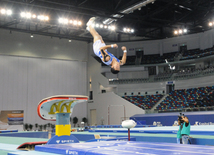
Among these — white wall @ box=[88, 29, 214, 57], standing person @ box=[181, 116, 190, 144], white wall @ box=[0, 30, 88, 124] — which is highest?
white wall @ box=[88, 29, 214, 57]

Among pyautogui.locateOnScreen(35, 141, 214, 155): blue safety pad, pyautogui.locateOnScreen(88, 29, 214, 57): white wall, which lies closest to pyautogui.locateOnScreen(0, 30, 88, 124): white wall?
pyautogui.locateOnScreen(88, 29, 214, 57): white wall

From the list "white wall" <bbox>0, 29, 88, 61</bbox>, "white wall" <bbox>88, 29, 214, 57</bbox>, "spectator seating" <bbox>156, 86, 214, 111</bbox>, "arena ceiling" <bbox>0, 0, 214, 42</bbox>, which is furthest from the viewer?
"white wall" <bbox>88, 29, 214, 57</bbox>

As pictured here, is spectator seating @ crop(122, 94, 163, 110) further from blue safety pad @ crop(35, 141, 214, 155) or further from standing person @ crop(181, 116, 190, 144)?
blue safety pad @ crop(35, 141, 214, 155)

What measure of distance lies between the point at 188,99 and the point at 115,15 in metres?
10.7

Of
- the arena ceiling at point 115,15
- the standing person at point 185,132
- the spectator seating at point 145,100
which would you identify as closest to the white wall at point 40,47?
the arena ceiling at point 115,15

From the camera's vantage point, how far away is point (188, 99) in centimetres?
2303

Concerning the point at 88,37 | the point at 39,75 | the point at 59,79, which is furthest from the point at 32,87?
the point at 88,37

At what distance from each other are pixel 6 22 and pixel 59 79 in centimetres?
812

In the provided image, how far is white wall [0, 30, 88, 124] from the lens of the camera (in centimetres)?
2434

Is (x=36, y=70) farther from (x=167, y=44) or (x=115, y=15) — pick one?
(x=167, y=44)

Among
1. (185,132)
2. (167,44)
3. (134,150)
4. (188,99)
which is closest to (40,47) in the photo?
(167,44)

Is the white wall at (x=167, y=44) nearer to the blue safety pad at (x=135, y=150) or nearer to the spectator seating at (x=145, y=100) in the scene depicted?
the spectator seating at (x=145, y=100)

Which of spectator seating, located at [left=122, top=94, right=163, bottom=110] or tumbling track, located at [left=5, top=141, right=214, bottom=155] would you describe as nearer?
tumbling track, located at [left=5, top=141, right=214, bottom=155]

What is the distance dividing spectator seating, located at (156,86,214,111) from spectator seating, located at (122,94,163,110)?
996 mm
